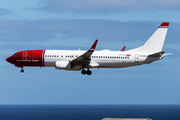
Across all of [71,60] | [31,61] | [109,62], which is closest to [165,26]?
[109,62]

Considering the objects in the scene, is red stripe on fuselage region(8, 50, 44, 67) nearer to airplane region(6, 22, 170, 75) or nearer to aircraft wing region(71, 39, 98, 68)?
airplane region(6, 22, 170, 75)

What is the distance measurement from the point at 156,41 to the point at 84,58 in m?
17.8

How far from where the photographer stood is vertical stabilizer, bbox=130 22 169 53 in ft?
262

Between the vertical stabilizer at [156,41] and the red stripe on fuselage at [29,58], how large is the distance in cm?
2155

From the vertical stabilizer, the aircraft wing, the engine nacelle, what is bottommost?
the engine nacelle

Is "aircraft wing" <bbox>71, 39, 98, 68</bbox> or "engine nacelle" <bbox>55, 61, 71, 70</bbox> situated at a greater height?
"aircraft wing" <bbox>71, 39, 98, 68</bbox>

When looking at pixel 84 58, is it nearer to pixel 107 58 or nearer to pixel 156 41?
pixel 107 58

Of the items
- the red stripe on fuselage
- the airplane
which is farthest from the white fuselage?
the red stripe on fuselage

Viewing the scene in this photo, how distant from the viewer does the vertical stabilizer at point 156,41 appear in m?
79.9

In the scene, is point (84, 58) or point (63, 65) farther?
point (63, 65)

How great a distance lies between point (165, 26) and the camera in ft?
266

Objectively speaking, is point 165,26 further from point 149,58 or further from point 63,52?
point 63,52

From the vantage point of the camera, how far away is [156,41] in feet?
264

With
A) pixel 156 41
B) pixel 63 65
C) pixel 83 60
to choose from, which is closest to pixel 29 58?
pixel 63 65
